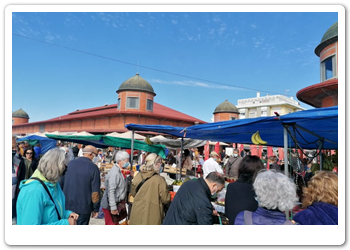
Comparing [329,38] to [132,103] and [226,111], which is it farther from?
[226,111]

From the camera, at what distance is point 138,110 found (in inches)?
1185

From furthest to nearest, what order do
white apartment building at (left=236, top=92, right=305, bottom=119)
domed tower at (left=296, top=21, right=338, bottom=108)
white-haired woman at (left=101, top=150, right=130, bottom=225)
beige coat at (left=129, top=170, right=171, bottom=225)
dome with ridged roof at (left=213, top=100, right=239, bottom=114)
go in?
white apartment building at (left=236, top=92, right=305, bottom=119)
dome with ridged roof at (left=213, top=100, right=239, bottom=114)
domed tower at (left=296, top=21, right=338, bottom=108)
white-haired woman at (left=101, top=150, right=130, bottom=225)
beige coat at (left=129, top=170, right=171, bottom=225)

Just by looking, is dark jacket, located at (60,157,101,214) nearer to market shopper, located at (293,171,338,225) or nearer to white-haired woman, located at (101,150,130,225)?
white-haired woman, located at (101,150,130,225)

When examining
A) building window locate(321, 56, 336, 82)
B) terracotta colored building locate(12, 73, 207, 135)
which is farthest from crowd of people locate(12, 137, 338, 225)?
terracotta colored building locate(12, 73, 207, 135)

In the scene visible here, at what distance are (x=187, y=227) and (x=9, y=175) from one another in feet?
6.23

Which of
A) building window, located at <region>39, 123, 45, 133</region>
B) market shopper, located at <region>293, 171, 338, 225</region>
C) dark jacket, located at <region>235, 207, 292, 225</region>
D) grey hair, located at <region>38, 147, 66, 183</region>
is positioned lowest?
dark jacket, located at <region>235, 207, 292, 225</region>

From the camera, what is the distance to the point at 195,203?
262 centimetres

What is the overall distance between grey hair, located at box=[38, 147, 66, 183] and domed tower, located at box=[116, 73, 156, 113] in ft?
92.4

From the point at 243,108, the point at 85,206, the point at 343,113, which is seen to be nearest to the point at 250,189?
the point at 343,113

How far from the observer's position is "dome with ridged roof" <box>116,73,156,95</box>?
31.1 metres

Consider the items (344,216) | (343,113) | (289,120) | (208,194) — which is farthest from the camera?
(289,120)

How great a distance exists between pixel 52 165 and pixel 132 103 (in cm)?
2896

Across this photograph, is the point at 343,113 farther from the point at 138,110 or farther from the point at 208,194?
the point at 138,110

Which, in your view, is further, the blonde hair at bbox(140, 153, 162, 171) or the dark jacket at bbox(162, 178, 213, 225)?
the blonde hair at bbox(140, 153, 162, 171)
